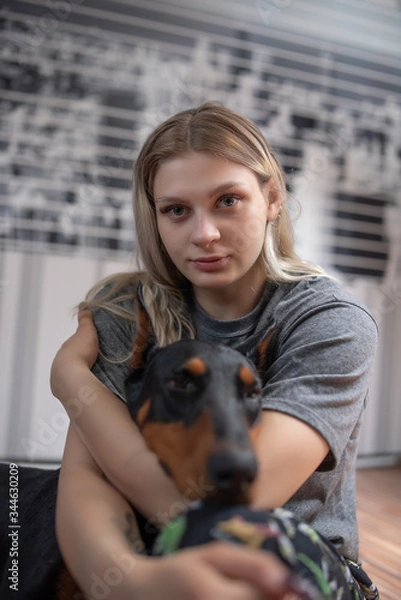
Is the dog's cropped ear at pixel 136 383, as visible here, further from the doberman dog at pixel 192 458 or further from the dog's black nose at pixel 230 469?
the dog's black nose at pixel 230 469

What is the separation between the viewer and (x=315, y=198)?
3191mm

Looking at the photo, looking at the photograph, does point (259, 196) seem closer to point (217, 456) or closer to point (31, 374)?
point (217, 456)

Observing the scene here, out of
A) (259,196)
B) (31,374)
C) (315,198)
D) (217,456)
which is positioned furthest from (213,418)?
(315,198)

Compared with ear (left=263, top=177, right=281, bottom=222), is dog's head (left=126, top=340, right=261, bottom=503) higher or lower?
lower

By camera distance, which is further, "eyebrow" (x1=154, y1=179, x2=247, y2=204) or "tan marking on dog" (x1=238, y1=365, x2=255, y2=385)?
"eyebrow" (x1=154, y1=179, x2=247, y2=204)

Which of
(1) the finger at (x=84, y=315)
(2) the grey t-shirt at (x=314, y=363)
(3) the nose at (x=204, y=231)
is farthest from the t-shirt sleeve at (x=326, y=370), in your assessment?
(1) the finger at (x=84, y=315)

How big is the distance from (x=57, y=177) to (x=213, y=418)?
7.44 ft

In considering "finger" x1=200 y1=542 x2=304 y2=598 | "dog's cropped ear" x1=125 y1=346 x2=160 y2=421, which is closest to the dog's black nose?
"finger" x1=200 y1=542 x2=304 y2=598

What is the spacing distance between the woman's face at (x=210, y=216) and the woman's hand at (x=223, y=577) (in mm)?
705

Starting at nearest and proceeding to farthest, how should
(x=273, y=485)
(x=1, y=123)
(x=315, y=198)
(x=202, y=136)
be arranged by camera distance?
(x=273, y=485) → (x=202, y=136) → (x=1, y=123) → (x=315, y=198)

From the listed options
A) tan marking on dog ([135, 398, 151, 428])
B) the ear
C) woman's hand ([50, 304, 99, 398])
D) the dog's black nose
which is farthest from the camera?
the ear

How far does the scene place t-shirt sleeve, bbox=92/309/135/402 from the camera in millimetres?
1185

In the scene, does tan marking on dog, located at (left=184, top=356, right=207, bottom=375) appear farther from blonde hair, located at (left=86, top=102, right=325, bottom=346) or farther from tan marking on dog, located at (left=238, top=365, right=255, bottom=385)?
blonde hair, located at (left=86, top=102, right=325, bottom=346)

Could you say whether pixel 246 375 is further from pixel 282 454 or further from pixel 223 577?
pixel 223 577
